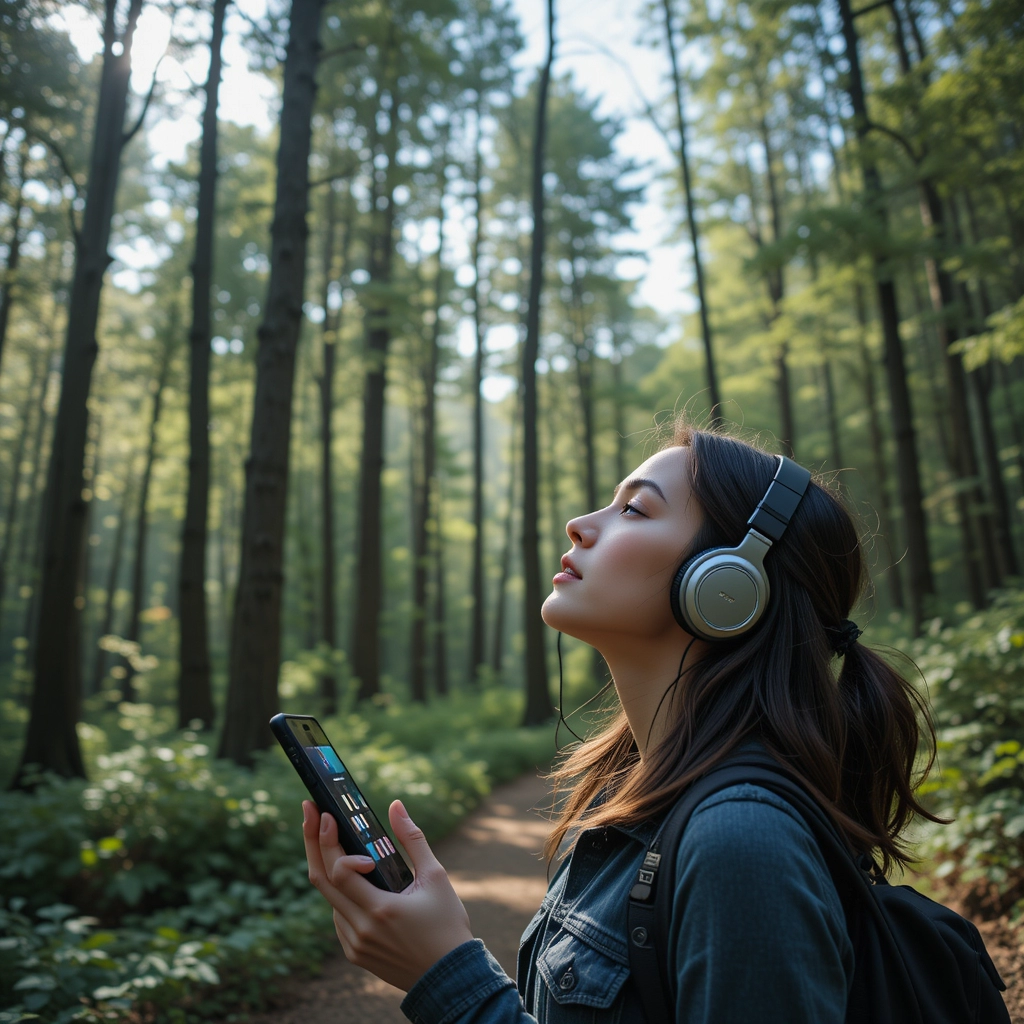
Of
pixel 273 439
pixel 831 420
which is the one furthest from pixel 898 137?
pixel 831 420

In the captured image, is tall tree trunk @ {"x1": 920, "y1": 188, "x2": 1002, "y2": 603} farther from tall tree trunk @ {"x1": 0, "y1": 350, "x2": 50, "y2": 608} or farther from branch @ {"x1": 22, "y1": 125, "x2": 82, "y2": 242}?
tall tree trunk @ {"x1": 0, "y1": 350, "x2": 50, "y2": 608}

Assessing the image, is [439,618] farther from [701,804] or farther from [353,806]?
[701,804]

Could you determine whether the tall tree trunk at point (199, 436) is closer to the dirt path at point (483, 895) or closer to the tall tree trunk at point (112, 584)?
the dirt path at point (483, 895)

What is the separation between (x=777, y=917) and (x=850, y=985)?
299 millimetres

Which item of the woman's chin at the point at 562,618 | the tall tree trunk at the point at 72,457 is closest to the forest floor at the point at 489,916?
the woman's chin at the point at 562,618

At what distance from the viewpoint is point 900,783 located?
1.47 meters

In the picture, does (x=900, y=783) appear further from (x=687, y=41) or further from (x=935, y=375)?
(x=935, y=375)

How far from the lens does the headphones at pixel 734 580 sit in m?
1.41

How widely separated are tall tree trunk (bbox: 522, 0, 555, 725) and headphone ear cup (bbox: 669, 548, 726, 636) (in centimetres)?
1249

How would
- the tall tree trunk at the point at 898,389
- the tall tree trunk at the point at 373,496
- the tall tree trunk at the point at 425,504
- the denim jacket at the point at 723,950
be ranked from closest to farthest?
the denim jacket at the point at 723,950, the tall tree trunk at the point at 898,389, the tall tree trunk at the point at 373,496, the tall tree trunk at the point at 425,504

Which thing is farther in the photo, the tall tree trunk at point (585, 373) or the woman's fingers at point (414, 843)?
the tall tree trunk at point (585, 373)

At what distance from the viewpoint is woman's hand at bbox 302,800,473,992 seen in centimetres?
125

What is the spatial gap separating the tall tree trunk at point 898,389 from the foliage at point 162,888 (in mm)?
7262

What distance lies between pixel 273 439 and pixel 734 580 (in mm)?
6743
